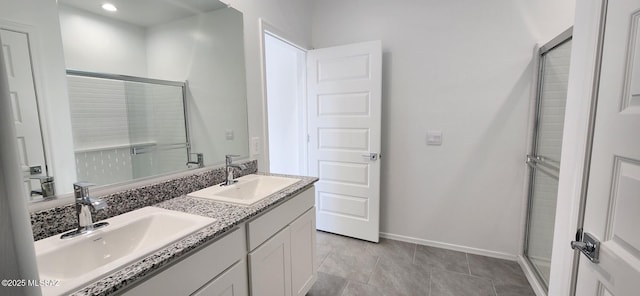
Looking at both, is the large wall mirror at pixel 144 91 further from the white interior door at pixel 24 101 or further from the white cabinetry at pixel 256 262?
the white cabinetry at pixel 256 262

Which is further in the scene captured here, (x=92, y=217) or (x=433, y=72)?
(x=433, y=72)

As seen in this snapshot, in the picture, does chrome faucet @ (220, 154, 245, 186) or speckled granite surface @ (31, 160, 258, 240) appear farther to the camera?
chrome faucet @ (220, 154, 245, 186)

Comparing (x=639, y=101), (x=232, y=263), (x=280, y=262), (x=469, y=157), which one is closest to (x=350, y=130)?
(x=469, y=157)

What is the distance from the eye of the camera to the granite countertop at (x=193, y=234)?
2.19 feet

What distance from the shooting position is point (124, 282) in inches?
26.6

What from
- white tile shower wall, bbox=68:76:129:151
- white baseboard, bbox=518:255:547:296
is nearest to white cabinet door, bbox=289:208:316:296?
white tile shower wall, bbox=68:76:129:151

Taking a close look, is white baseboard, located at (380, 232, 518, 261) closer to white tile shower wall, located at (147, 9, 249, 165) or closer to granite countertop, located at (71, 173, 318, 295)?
granite countertop, located at (71, 173, 318, 295)

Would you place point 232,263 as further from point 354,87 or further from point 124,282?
point 354,87

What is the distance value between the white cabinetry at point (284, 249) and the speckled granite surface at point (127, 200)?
20.1 inches

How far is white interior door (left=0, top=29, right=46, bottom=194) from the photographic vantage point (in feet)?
2.85

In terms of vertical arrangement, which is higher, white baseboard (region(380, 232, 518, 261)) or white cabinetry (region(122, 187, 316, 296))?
white cabinetry (region(122, 187, 316, 296))

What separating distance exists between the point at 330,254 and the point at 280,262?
111 cm

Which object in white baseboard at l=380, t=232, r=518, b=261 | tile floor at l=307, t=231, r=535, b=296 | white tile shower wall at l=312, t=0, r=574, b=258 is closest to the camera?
tile floor at l=307, t=231, r=535, b=296

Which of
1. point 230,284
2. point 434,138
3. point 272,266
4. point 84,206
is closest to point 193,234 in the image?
point 230,284
